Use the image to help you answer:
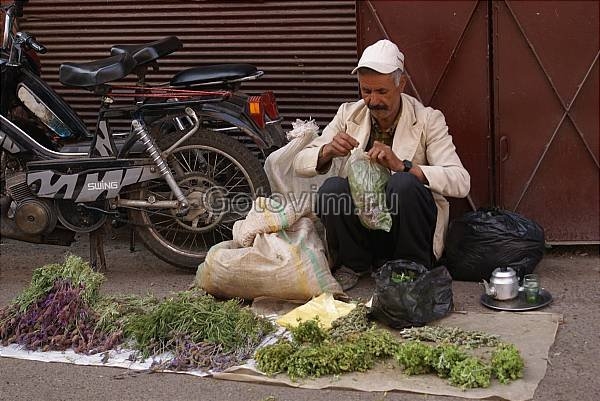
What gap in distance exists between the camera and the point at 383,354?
3.94 m

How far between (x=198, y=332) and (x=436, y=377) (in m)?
1.08

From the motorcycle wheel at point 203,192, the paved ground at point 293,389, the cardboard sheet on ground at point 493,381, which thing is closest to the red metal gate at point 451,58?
the paved ground at point 293,389

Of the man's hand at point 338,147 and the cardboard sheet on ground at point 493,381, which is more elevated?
the man's hand at point 338,147

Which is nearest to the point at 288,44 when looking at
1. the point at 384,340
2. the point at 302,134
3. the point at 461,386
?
A: the point at 302,134

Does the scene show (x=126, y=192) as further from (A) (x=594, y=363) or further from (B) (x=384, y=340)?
(A) (x=594, y=363)

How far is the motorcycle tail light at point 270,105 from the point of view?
5.12 metres

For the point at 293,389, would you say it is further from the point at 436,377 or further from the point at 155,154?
the point at 155,154

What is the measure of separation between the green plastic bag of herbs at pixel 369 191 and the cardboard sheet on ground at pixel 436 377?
23.2 inches

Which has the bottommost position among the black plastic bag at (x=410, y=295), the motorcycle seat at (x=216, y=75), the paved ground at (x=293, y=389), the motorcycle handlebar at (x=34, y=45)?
the paved ground at (x=293, y=389)

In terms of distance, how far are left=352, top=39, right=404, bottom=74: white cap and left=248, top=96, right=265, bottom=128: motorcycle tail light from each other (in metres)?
0.66

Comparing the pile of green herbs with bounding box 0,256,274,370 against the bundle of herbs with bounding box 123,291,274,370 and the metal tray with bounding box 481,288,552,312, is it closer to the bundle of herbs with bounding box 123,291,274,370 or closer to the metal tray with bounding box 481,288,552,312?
the bundle of herbs with bounding box 123,291,274,370

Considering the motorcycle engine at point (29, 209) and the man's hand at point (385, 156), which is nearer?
the man's hand at point (385, 156)

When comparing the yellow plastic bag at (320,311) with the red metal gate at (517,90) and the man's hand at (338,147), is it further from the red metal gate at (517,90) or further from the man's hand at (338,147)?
the red metal gate at (517,90)

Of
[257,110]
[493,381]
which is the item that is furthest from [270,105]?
[493,381]
